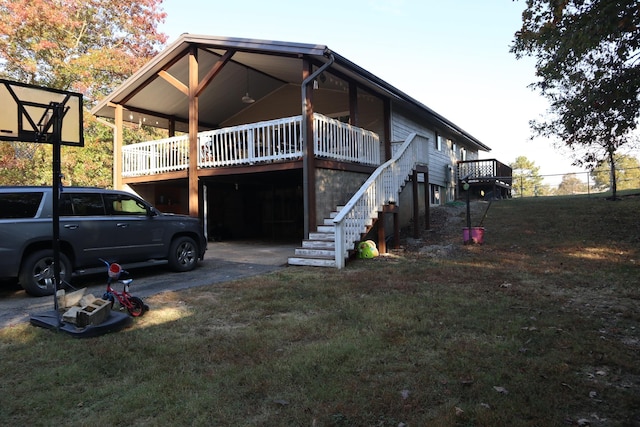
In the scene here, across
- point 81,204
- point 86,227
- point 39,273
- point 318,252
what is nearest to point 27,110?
point 81,204

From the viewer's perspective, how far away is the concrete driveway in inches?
233

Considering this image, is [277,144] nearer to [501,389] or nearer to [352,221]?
[352,221]

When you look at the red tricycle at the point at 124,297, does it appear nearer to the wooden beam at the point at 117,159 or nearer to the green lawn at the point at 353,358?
the green lawn at the point at 353,358

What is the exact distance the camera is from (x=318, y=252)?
9148 millimetres

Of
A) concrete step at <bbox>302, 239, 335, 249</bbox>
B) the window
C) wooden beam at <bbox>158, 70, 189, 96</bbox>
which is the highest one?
wooden beam at <bbox>158, 70, 189, 96</bbox>

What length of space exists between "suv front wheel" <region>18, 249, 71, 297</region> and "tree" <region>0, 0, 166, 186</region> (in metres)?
13.9

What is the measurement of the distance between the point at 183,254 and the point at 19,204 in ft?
10.1

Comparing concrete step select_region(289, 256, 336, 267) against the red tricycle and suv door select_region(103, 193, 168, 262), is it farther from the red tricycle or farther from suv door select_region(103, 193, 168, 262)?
the red tricycle

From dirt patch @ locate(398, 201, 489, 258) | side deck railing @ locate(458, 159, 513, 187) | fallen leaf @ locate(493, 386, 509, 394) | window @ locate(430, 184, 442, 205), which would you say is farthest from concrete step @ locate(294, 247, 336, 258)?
side deck railing @ locate(458, 159, 513, 187)

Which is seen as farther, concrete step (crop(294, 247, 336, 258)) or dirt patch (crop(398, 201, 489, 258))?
dirt patch (crop(398, 201, 489, 258))

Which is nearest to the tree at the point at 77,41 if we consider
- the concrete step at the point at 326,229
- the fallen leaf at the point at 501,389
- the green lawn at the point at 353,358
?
the concrete step at the point at 326,229

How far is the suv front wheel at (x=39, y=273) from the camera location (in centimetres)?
642

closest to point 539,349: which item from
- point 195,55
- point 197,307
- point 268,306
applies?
point 268,306

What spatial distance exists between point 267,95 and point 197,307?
12.8 metres
